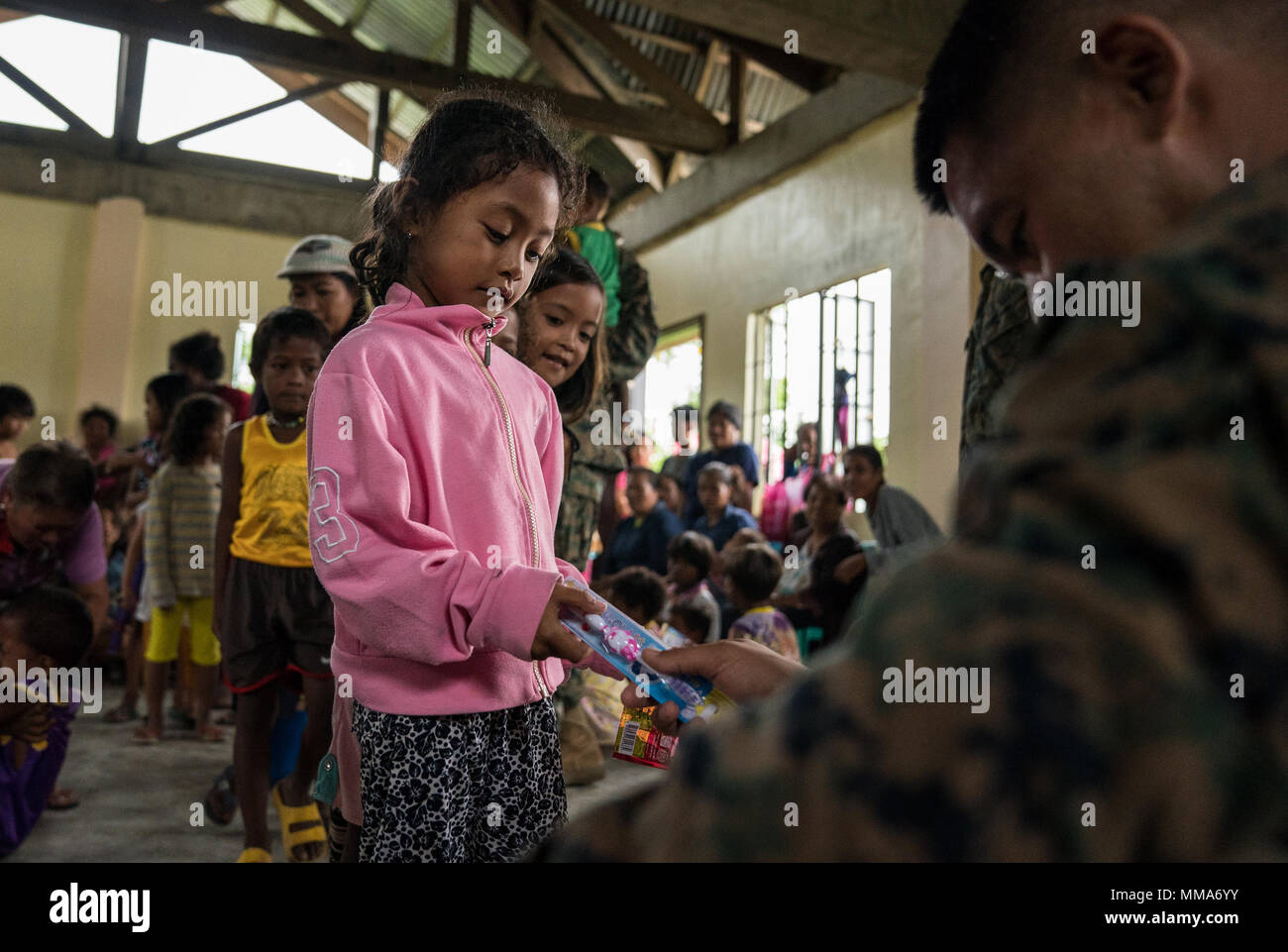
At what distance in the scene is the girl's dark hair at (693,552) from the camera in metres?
4.00

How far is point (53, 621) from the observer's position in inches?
85.4

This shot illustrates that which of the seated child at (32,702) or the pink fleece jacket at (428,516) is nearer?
the pink fleece jacket at (428,516)

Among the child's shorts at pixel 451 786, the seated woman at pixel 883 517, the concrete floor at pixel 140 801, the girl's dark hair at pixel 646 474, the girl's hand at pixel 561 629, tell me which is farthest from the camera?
the girl's dark hair at pixel 646 474

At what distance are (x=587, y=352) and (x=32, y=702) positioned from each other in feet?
4.49

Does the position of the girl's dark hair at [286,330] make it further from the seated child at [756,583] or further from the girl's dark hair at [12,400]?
the girl's dark hair at [12,400]

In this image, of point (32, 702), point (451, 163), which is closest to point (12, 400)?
point (32, 702)

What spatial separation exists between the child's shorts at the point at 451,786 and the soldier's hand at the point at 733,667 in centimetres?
36

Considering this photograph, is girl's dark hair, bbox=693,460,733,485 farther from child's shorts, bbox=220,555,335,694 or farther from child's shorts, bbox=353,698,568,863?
child's shorts, bbox=353,698,568,863

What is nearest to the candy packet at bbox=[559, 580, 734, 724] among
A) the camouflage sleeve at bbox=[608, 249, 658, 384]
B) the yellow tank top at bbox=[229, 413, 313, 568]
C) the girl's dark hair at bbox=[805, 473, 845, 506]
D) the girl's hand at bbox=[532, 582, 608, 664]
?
the girl's hand at bbox=[532, 582, 608, 664]

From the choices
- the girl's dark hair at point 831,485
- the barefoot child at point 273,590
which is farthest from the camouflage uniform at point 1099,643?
the girl's dark hair at point 831,485

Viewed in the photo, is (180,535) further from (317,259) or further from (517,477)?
(517,477)

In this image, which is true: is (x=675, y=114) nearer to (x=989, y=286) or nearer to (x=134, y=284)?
(x=134, y=284)

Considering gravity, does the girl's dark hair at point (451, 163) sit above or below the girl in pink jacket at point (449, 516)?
above

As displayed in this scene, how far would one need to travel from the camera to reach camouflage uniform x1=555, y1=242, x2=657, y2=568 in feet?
8.43
